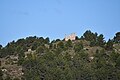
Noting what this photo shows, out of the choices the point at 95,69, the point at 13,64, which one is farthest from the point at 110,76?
the point at 13,64

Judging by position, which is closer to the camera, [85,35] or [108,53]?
[108,53]

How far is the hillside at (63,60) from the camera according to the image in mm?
119062

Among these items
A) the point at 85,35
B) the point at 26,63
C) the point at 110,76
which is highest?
the point at 85,35

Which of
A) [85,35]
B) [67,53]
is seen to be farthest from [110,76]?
[85,35]

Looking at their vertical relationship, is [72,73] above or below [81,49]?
below

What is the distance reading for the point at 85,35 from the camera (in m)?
176

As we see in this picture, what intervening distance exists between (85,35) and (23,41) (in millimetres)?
27229

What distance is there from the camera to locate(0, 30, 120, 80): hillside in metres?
119

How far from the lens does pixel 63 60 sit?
13138cm

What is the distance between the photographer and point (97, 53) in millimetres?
142250

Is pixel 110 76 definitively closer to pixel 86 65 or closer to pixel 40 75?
pixel 86 65

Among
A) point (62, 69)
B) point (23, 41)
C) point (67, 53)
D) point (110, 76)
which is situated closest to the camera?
point (110, 76)

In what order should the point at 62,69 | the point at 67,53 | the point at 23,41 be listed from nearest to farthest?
1. the point at 62,69
2. the point at 67,53
3. the point at 23,41

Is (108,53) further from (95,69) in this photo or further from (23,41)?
(23,41)
